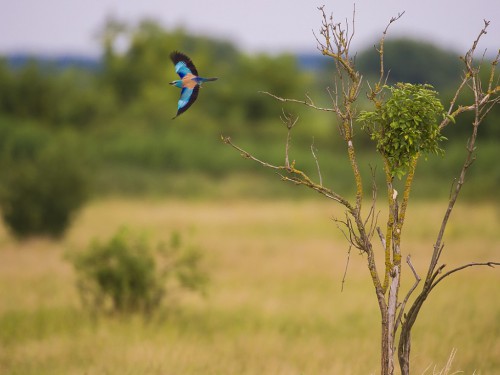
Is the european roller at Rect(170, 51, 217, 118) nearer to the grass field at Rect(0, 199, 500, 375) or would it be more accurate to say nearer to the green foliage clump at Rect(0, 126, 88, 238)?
the grass field at Rect(0, 199, 500, 375)

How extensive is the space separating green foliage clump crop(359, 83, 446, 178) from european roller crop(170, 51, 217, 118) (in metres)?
1.45

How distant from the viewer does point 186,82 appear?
5.79 meters

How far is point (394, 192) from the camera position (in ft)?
21.1

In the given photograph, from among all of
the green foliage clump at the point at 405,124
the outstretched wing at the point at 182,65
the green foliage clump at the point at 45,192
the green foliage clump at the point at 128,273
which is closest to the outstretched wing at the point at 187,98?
the outstretched wing at the point at 182,65

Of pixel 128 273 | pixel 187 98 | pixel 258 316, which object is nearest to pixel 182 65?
pixel 187 98

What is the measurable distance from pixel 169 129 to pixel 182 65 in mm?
56833

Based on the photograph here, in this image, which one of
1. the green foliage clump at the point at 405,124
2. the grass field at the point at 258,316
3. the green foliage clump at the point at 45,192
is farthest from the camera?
the green foliage clump at the point at 45,192

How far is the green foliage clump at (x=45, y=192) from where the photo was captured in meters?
24.3

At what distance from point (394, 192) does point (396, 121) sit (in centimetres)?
63

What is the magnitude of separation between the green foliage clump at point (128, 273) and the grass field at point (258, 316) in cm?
48

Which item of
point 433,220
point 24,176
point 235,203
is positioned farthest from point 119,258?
point 235,203

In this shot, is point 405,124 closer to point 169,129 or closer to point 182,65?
point 182,65

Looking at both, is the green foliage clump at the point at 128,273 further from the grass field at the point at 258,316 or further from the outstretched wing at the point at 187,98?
the outstretched wing at the point at 187,98

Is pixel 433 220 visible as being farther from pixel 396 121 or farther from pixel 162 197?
pixel 396 121
